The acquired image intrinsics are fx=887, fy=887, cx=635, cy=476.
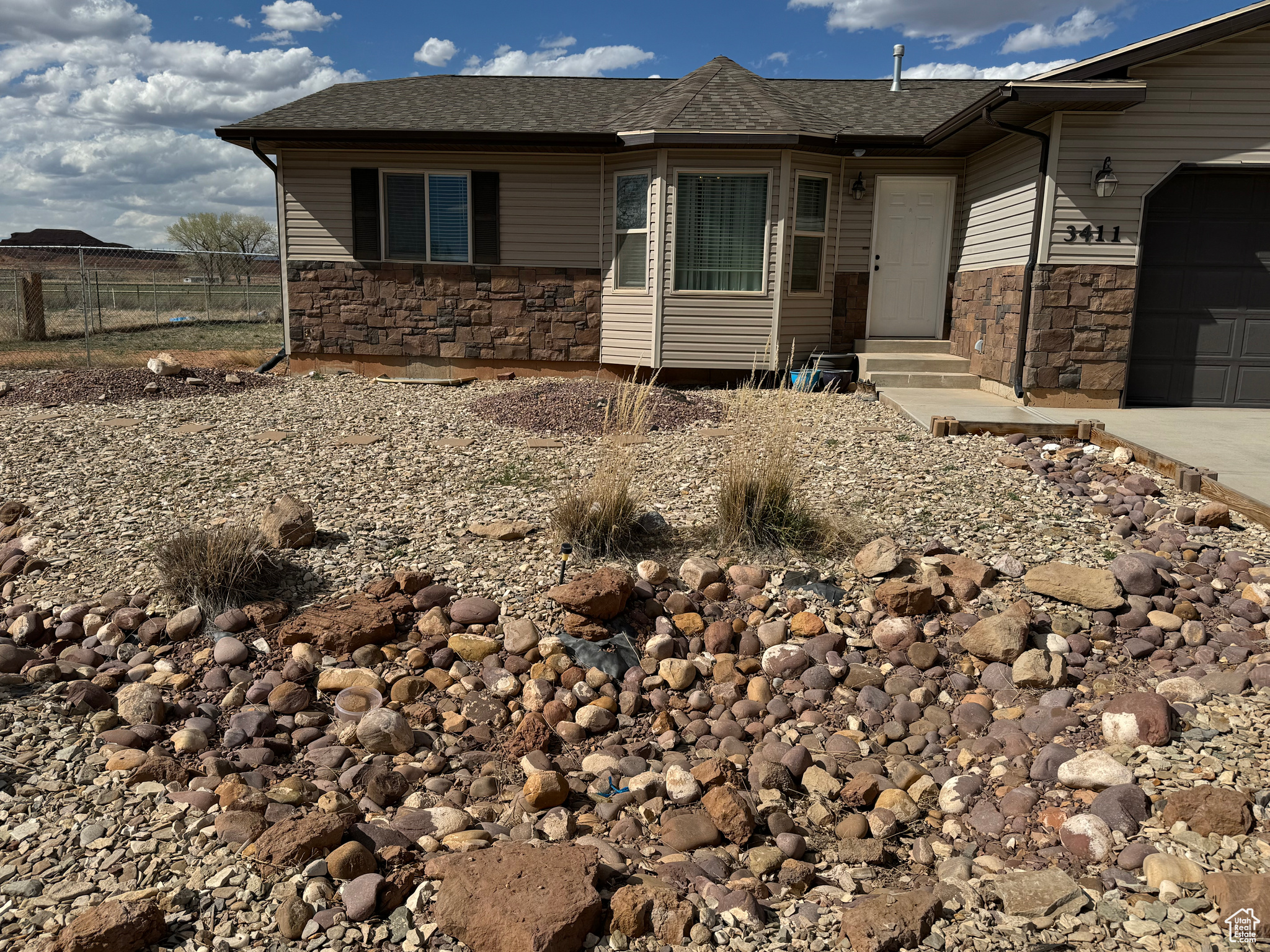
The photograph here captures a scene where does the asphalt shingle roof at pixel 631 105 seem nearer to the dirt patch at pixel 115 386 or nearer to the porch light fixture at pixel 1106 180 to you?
the porch light fixture at pixel 1106 180

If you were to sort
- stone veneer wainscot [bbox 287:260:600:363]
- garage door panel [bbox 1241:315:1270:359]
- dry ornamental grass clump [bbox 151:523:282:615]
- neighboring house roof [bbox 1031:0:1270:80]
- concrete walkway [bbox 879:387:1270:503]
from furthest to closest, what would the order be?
stone veneer wainscot [bbox 287:260:600:363]
garage door panel [bbox 1241:315:1270:359]
neighboring house roof [bbox 1031:0:1270:80]
concrete walkway [bbox 879:387:1270:503]
dry ornamental grass clump [bbox 151:523:282:615]

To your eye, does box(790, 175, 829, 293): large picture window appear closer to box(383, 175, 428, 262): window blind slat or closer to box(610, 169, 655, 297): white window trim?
box(610, 169, 655, 297): white window trim

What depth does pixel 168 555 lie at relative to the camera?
4195 millimetres

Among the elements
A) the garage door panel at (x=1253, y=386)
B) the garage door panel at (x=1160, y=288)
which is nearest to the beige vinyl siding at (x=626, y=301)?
the garage door panel at (x=1160, y=288)

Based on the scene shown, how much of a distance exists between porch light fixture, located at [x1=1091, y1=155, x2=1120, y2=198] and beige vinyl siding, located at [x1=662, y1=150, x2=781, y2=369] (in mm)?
3188

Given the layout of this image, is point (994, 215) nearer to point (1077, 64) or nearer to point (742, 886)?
point (1077, 64)

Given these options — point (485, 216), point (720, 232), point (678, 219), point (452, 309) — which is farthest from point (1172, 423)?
point (452, 309)

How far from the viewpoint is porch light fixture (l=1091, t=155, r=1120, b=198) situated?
763cm

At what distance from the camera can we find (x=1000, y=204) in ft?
29.5

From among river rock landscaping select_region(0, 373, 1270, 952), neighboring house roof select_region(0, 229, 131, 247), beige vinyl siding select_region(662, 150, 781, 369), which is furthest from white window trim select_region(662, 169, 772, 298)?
neighboring house roof select_region(0, 229, 131, 247)

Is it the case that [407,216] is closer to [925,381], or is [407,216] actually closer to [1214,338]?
[925,381]

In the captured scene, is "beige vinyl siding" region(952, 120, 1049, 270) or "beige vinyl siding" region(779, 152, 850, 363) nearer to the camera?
"beige vinyl siding" region(952, 120, 1049, 270)

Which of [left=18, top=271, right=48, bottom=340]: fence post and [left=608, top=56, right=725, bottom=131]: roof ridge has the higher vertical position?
[left=608, top=56, right=725, bottom=131]: roof ridge

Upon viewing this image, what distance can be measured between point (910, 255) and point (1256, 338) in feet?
12.0
